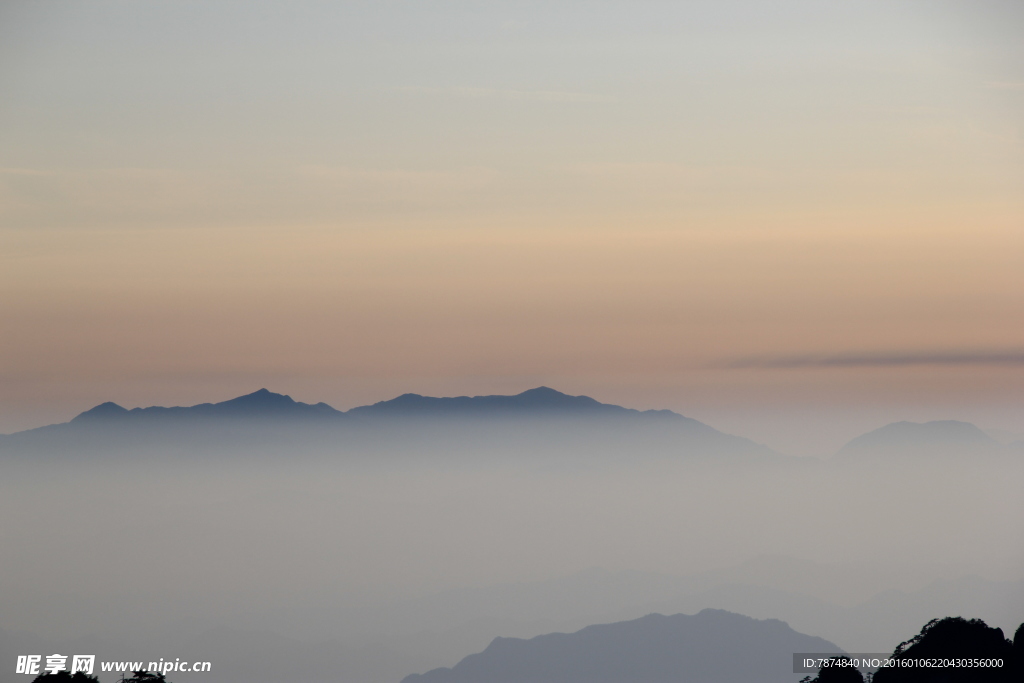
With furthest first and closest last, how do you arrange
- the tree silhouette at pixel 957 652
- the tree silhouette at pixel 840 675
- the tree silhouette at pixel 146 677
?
the tree silhouette at pixel 840 675, the tree silhouette at pixel 957 652, the tree silhouette at pixel 146 677

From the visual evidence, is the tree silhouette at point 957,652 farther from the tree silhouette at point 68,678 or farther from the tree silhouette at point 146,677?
the tree silhouette at point 68,678

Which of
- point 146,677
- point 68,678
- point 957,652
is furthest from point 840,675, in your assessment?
point 68,678

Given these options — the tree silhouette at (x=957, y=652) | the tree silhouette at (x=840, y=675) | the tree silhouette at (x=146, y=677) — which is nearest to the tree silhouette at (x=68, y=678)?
the tree silhouette at (x=146, y=677)

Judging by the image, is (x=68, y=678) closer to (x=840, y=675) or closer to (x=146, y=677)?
(x=146, y=677)

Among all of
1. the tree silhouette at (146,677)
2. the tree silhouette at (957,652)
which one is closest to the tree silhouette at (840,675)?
the tree silhouette at (957,652)

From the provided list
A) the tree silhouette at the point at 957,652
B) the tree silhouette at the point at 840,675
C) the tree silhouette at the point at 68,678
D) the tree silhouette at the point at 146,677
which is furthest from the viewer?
the tree silhouette at the point at 840,675

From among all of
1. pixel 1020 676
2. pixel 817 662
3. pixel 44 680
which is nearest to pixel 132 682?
pixel 44 680

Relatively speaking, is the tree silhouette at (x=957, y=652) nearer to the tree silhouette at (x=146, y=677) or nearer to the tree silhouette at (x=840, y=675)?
the tree silhouette at (x=840, y=675)

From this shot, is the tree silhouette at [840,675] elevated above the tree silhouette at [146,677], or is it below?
above

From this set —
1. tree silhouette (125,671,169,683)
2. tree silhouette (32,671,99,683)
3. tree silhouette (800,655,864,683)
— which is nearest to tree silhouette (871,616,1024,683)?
tree silhouette (800,655,864,683)

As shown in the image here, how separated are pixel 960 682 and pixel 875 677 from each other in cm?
532

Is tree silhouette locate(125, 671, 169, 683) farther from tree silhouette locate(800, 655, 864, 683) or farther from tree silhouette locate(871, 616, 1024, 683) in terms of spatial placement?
tree silhouette locate(871, 616, 1024, 683)

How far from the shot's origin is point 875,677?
5025cm

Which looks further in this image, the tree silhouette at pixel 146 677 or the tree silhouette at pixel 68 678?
the tree silhouette at pixel 146 677
